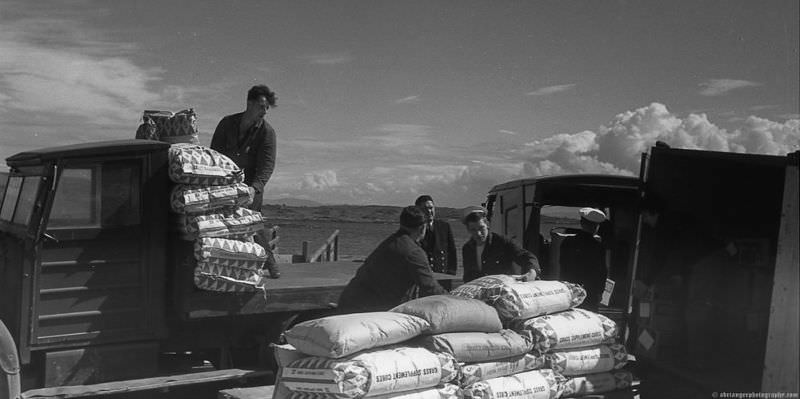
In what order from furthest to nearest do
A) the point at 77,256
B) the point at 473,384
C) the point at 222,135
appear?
the point at 222,135, the point at 77,256, the point at 473,384

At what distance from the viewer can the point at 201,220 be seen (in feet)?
20.2

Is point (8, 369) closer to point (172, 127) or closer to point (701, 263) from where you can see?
point (172, 127)

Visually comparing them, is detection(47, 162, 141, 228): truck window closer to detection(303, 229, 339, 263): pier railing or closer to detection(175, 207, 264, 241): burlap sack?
detection(175, 207, 264, 241): burlap sack

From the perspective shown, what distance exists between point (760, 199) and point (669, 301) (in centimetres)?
113

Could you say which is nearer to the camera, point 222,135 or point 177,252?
point 177,252

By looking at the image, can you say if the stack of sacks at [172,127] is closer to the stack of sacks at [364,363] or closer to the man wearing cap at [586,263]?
the stack of sacks at [364,363]

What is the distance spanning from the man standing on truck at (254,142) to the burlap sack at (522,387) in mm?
2724

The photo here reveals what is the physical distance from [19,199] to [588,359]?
15.5 feet

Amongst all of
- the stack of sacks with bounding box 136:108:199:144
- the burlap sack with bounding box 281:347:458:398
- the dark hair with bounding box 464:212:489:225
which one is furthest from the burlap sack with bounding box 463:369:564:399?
the stack of sacks with bounding box 136:108:199:144

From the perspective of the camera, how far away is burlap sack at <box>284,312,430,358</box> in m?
4.71

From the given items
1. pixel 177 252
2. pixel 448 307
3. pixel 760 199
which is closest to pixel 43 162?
pixel 177 252

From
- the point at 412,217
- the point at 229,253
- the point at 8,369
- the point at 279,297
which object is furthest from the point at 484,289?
the point at 8,369

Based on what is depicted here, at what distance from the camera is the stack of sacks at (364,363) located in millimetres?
4684

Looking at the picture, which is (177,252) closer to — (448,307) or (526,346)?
(448,307)
